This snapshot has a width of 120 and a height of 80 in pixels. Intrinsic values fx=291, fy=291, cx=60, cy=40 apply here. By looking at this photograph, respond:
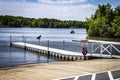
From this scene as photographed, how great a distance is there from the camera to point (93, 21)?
351 ft

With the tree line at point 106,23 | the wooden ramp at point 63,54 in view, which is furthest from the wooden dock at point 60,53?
the tree line at point 106,23

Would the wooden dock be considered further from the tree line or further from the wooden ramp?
the tree line

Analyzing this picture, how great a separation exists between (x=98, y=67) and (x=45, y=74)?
5.08 metres

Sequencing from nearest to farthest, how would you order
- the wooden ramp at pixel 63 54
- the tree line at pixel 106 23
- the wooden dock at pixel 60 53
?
the wooden ramp at pixel 63 54 → the wooden dock at pixel 60 53 → the tree line at pixel 106 23

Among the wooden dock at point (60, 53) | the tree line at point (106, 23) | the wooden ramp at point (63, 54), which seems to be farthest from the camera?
the tree line at point (106, 23)

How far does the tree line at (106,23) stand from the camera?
327 ft

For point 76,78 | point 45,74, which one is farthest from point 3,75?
point 76,78

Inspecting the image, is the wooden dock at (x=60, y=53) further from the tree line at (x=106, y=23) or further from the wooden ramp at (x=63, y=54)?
the tree line at (x=106, y=23)

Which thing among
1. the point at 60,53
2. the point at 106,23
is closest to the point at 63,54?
the point at 60,53

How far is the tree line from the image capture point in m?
99.5

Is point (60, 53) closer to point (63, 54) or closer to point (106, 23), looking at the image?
point (63, 54)

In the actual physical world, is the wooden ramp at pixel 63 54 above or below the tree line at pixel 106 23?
below

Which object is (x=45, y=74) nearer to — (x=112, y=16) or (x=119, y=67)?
(x=119, y=67)

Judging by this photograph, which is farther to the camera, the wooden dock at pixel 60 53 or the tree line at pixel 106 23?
the tree line at pixel 106 23
